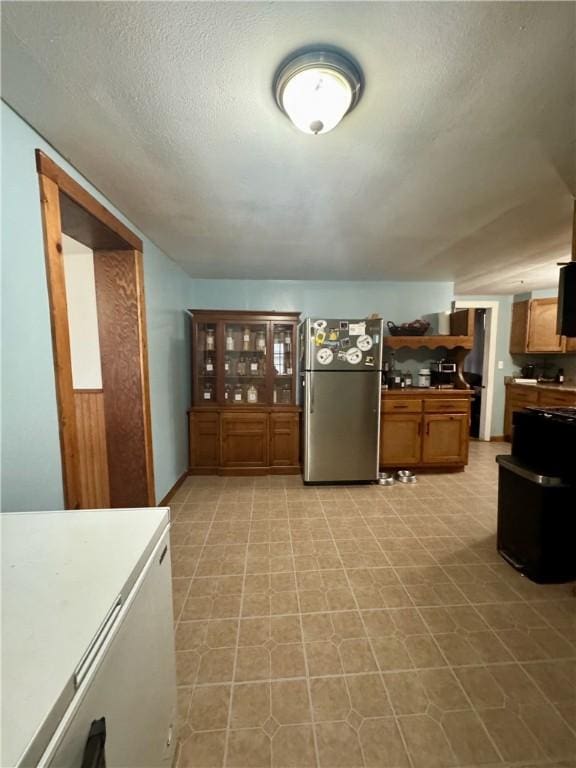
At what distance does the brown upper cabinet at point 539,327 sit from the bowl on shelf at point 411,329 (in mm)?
1865

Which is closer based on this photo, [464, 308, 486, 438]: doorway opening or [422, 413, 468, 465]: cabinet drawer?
[422, 413, 468, 465]: cabinet drawer

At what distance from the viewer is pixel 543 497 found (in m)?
1.72

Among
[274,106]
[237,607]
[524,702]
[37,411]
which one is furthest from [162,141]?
[524,702]

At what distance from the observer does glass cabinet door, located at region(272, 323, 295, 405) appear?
349 cm

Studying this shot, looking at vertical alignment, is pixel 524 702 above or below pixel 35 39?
below

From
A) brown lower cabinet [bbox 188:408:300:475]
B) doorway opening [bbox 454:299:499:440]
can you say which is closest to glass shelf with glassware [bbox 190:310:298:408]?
brown lower cabinet [bbox 188:408:300:475]

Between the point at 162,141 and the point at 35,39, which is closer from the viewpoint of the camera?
the point at 35,39

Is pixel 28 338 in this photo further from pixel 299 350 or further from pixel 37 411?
pixel 299 350

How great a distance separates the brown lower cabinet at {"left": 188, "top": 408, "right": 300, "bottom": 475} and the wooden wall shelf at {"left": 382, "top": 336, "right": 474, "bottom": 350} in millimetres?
1480

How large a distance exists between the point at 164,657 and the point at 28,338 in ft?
4.06

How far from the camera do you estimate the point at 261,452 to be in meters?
3.42

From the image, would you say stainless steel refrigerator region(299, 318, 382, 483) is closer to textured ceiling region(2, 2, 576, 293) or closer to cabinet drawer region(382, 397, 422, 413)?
cabinet drawer region(382, 397, 422, 413)

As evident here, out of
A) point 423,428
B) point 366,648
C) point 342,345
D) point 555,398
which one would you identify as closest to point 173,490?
point 366,648

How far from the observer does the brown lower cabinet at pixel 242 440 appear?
338cm
